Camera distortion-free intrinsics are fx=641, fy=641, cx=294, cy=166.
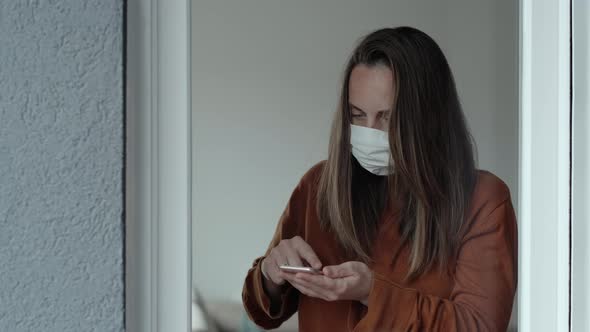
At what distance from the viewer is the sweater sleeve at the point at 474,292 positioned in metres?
1.14

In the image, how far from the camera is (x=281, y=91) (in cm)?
114

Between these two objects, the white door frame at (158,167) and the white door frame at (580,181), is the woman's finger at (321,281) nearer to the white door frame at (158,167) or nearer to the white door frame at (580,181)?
the white door frame at (158,167)

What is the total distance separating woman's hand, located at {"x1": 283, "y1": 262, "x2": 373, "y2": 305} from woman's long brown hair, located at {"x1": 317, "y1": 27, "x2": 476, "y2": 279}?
3 centimetres

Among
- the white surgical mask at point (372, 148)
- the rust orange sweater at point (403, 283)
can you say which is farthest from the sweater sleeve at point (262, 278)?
the white surgical mask at point (372, 148)

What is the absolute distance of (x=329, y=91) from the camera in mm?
1149

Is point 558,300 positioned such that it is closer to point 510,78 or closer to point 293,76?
point 510,78

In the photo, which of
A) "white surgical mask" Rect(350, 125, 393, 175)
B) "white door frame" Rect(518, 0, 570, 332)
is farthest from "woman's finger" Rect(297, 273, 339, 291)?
"white door frame" Rect(518, 0, 570, 332)

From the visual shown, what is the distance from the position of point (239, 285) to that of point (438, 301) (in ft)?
1.16

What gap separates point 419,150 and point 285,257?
31 centimetres

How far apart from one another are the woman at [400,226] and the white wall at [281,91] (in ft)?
0.08

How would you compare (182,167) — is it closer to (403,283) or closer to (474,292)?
(403,283)

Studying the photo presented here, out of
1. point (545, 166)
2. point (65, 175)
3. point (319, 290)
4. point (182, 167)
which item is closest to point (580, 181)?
point (545, 166)

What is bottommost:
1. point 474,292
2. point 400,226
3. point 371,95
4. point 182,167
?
point 474,292

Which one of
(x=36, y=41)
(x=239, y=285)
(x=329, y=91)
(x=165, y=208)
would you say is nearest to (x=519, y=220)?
(x=329, y=91)
